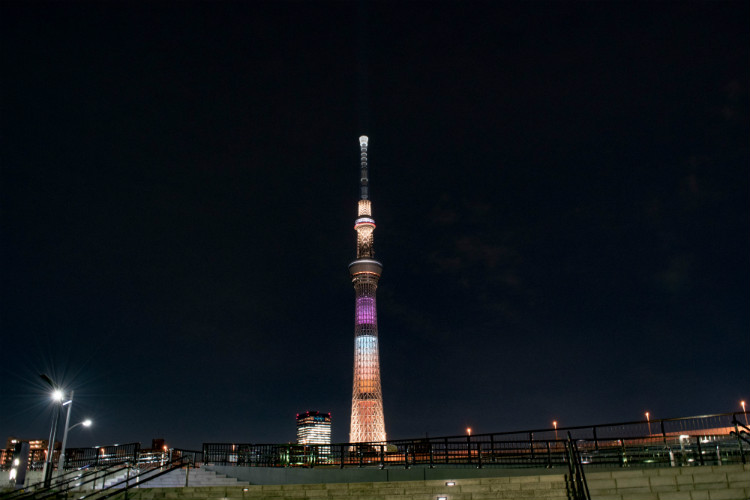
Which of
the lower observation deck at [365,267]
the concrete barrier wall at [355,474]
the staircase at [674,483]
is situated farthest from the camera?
the lower observation deck at [365,267]

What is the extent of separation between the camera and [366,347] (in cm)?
11331

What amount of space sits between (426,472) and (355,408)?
93143 millimetres

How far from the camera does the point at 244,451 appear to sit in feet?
84.3

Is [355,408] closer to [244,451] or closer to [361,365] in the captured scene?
[361,365]

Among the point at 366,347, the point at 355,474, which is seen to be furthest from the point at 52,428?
the point at 366,347

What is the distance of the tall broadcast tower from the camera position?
10881cm

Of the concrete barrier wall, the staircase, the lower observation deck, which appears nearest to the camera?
the staircase

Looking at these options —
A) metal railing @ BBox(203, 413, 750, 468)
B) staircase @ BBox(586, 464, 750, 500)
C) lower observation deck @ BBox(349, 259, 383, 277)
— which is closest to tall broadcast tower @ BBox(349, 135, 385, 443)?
lower observation deck @ BBox(349, 259, 383, 277)

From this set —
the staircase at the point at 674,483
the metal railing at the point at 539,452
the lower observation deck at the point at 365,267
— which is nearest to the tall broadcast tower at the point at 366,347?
the lower observation deck at the point at 365,267

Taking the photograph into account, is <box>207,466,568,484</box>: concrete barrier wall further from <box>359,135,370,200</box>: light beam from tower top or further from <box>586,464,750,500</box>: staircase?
<box>359,135,370,200</box>: light beam from tower top

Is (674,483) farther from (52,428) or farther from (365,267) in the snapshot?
(365,267)

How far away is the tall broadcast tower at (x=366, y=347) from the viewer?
357ft

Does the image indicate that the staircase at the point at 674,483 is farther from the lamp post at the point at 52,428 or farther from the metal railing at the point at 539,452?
the lamp post at the point at 52,428

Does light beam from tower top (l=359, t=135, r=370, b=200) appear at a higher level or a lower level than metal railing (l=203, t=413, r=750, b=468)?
higher
